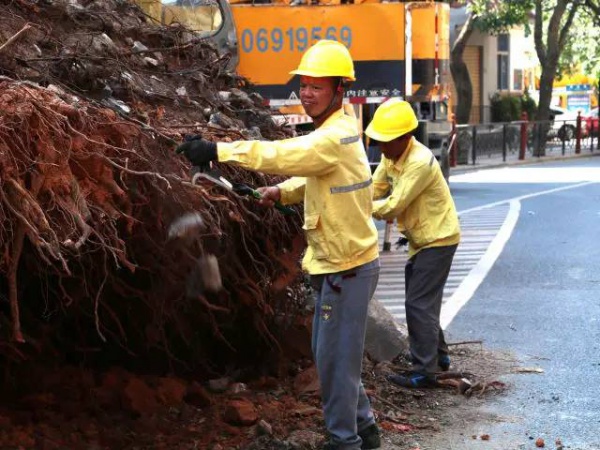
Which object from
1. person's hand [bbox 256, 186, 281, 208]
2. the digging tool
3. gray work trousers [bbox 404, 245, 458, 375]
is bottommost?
gray work trousers [bbox 404, 245, 458, 375]

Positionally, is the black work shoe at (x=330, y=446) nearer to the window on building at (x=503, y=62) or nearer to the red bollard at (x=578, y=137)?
the red bollard at (x=578, y=137)

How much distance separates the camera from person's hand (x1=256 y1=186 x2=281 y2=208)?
215 inches

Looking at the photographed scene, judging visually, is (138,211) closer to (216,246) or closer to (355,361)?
(216,246)

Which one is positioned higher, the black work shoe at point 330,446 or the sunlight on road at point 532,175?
the black work shoe at point 330,446

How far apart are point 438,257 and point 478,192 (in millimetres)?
15731

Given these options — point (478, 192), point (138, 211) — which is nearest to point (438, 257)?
point (138, 211)

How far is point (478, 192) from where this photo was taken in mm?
22594

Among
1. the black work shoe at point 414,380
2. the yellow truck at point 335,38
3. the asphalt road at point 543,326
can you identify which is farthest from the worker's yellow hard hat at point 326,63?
the yellow truck at point 335,38

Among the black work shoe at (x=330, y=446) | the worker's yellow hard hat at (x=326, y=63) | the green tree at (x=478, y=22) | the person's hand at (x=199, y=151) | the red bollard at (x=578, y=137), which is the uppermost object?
the green tree at (x=478, y=22)

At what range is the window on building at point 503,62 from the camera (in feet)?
169

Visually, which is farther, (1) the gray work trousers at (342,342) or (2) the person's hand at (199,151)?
(1) the gray work trousers at (342,342)

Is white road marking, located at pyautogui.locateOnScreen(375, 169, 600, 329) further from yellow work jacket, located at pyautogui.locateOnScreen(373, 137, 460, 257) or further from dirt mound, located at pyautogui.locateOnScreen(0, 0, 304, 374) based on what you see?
dirt mound, located at pyautogui.locateOnScreen(0, 0, 304, 374)

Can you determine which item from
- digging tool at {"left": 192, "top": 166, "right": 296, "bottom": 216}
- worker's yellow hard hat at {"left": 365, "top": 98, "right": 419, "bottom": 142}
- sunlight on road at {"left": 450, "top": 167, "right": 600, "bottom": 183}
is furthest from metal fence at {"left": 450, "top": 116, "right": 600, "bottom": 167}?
digging tool at {"left": 192, "top": 166, "right": 296, "bottom": 216}

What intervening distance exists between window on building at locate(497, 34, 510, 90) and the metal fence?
11615mm
